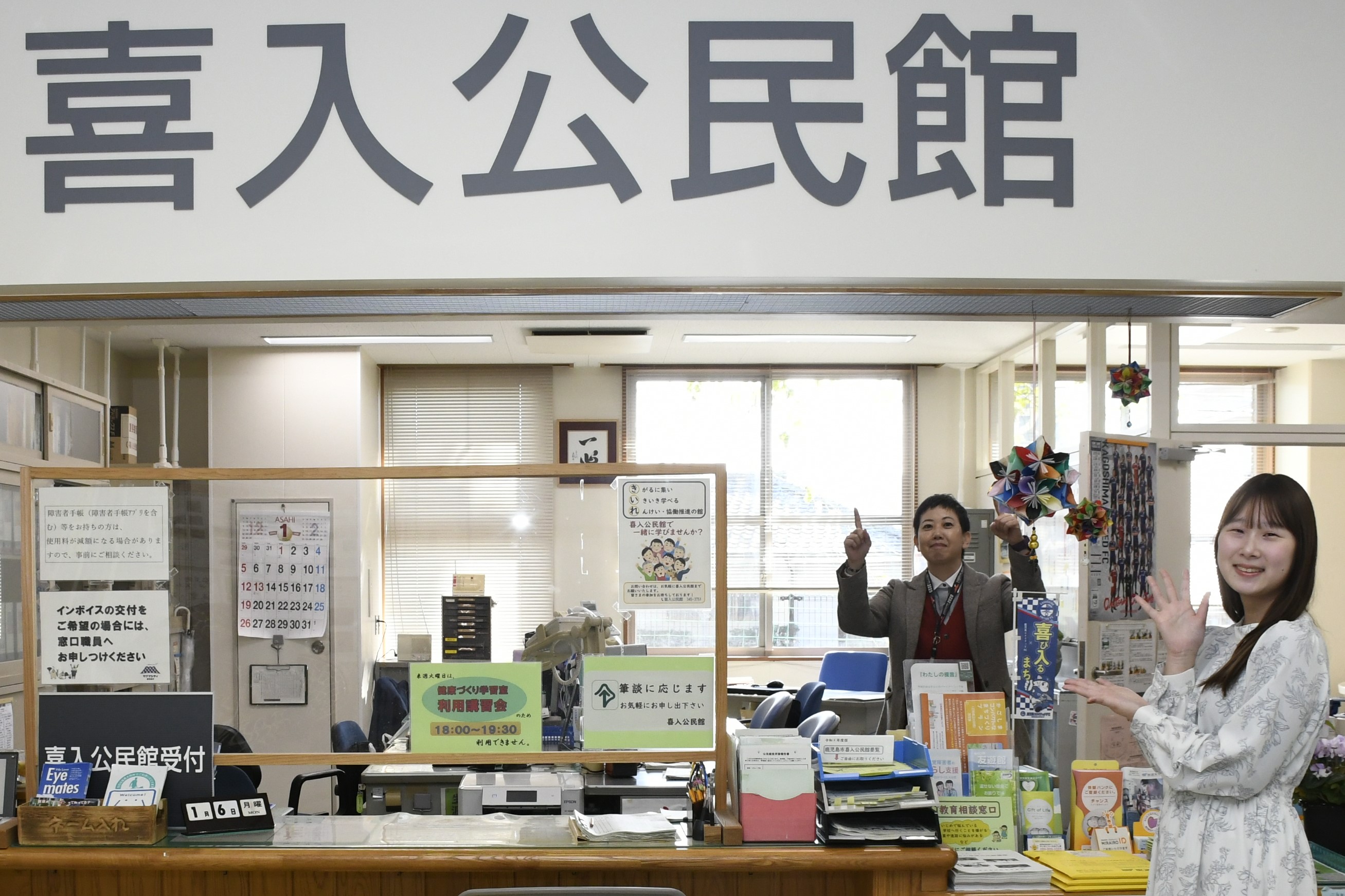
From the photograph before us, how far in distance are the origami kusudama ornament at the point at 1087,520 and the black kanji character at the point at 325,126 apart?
84.1 inches

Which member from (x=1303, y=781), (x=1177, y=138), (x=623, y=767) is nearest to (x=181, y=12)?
(x=623, y=767)

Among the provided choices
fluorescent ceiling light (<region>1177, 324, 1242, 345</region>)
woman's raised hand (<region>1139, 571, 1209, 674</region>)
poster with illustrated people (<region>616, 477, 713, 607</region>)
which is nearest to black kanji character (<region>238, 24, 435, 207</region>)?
poster with illustrated people (<region>616, 477, 713, 607</region>)

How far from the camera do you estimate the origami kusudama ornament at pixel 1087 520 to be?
3.15 m

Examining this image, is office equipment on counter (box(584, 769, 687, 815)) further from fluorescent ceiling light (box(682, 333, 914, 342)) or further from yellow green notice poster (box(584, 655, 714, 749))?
fluorescent ceiling light (box(682, 333, 914, 342))

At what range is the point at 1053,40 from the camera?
2303 millimetres

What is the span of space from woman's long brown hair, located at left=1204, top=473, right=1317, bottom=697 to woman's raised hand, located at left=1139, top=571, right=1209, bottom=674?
6cm

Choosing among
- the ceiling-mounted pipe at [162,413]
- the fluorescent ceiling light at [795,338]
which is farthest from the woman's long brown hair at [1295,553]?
the ceiling-mounted pipe at [162,413]

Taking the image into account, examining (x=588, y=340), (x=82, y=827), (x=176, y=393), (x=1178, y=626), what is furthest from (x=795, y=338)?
(x=82, y=827)

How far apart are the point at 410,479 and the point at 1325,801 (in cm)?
234

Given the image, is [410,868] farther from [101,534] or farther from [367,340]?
[367,340]

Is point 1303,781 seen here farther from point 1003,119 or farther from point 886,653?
point 886,653

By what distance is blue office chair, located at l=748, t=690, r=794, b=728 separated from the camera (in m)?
4.75

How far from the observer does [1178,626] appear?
6.54 ft

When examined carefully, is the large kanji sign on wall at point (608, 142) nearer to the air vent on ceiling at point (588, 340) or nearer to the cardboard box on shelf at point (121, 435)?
the cardboard box on shelf at point (121, 435)
